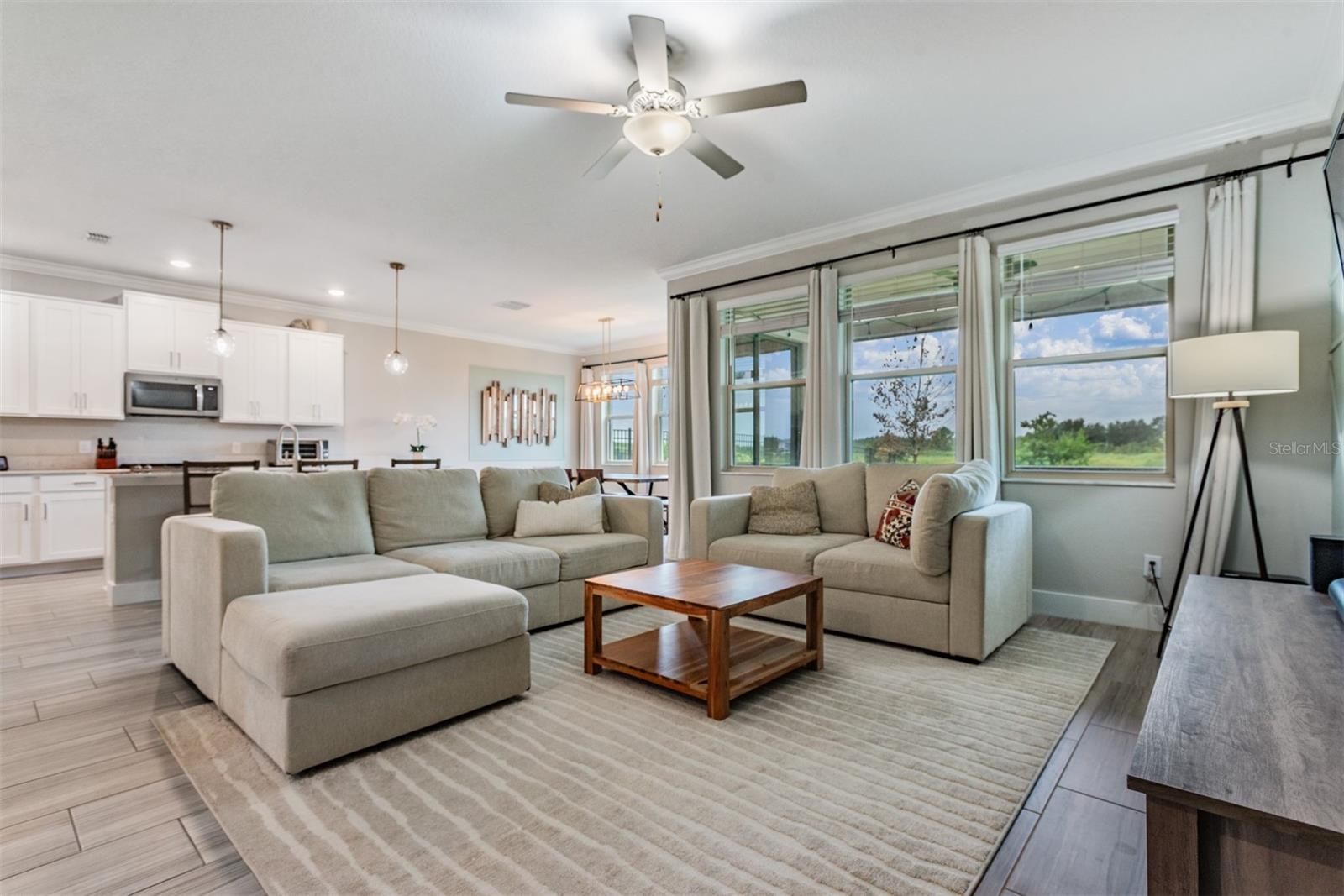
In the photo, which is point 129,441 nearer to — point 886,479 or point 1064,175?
point 886,479

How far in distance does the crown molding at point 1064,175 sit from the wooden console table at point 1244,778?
3114 mm

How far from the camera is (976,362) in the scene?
3.94 meters

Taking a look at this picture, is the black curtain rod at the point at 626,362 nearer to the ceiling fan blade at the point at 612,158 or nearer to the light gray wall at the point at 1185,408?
the light gray wall at the point at 1185,408

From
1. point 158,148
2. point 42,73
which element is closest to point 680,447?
point 158,148

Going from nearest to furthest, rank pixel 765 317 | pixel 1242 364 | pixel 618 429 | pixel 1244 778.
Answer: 1. pixel 1244 778
2. pixel 1242 364
3. pixel 765 317
4. pixel 618 429

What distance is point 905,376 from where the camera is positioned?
4531mm

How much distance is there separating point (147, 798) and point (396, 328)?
6623 millimetres

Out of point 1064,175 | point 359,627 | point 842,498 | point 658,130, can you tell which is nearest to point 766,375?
point 842,498

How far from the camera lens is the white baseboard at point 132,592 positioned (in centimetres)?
404

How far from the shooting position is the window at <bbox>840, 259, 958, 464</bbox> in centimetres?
435

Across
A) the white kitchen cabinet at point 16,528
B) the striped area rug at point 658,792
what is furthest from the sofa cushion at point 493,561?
the white kitchen cabinet at point 16,528

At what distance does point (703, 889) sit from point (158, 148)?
14.6 feet

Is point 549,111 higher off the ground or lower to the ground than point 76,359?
higher

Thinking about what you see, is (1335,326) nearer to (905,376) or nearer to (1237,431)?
(1237,431)
